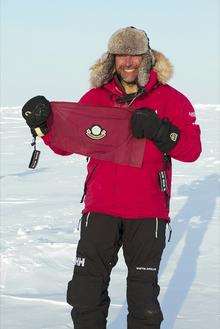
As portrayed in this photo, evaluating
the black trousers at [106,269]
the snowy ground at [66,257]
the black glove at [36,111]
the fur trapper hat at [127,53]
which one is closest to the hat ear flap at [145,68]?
the fur trapper hat at [127,53]

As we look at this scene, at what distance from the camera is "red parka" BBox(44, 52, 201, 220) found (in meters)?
2.98

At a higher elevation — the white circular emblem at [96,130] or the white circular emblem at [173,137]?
the white circular emblem at [173,137]

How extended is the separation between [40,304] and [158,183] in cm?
182

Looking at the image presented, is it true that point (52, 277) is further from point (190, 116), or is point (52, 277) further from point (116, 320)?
point (190, 116)

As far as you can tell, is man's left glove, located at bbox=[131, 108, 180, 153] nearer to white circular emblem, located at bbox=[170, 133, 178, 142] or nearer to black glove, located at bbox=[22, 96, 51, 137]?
white circular emblem, located at bbox=[170, 133, 178, 142]

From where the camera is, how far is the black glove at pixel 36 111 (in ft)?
9.66

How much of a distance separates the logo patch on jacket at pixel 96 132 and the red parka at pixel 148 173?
184 millimetres

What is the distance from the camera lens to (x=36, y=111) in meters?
2.95

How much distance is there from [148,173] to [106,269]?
60cm

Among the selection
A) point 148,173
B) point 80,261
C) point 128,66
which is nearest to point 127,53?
point 128,66

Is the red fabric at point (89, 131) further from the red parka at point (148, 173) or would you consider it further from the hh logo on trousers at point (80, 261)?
the hh logo on trousers at point (80, 261)

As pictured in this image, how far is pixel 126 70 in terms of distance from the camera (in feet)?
10.2

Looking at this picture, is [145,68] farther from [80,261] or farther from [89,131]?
[80,261]

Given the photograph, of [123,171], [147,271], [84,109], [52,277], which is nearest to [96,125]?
[84,109]
